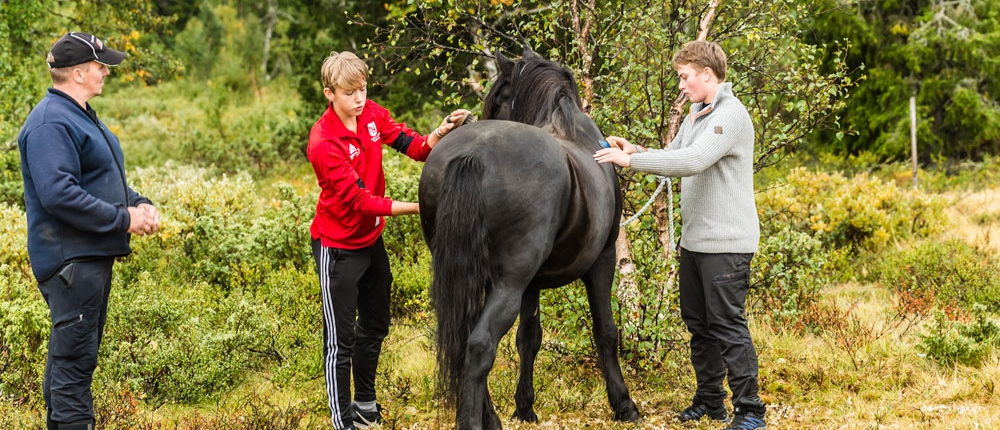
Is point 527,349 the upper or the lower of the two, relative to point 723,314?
lower

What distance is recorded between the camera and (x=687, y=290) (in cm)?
411

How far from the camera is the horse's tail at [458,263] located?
3.21m

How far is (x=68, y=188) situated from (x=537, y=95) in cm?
220

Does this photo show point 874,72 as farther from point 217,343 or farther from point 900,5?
point 217,343

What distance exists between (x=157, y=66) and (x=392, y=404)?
967 centimetres

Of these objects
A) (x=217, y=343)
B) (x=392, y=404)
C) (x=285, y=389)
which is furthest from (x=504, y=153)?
(x=217, y=343)

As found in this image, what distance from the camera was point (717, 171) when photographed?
3.83 metres

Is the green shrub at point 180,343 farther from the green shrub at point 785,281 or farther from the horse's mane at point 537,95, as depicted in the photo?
the green shrub at point 785,281

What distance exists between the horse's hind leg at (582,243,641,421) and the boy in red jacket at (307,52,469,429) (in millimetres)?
1036

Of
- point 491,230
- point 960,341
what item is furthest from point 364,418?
point 960,341

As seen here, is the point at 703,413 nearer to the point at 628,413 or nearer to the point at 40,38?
the point at 628,413

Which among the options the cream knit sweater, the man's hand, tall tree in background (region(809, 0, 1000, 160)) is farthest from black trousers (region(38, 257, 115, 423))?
tall tree in background (region(809, 0, 1000, 160))

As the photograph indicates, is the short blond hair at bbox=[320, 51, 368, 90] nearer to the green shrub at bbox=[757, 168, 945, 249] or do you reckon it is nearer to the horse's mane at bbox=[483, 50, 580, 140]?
the horse's mane at bbox=[483, 50, 580, 140]

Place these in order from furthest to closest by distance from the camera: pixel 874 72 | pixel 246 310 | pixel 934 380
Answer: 1. pixel 874 72
2. pixel 246 310
3. pixel 934 380
